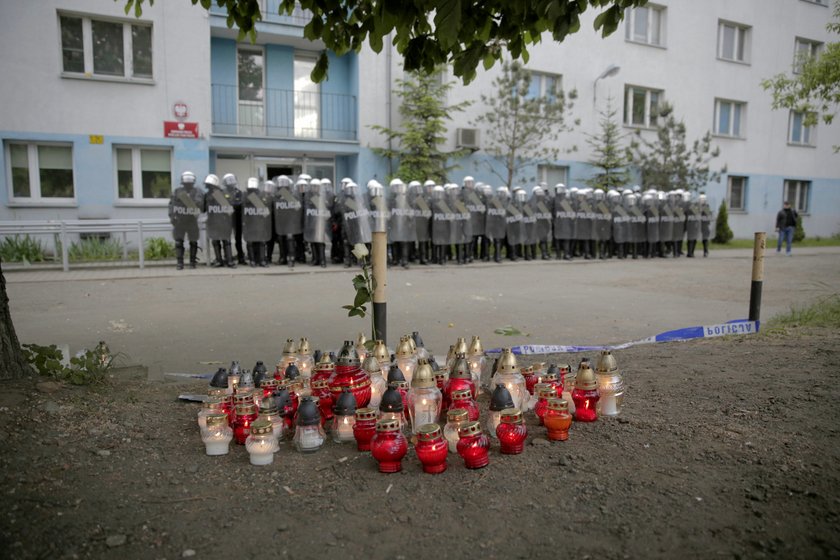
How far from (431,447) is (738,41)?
102 ft

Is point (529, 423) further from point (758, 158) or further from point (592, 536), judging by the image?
point (758, 158)

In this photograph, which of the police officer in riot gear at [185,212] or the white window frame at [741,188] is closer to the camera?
the police officer in riot gear at [185,212]

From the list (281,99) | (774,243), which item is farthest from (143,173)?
(774,243)

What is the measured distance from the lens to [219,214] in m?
13.8

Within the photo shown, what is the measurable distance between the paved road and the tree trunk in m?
1.45

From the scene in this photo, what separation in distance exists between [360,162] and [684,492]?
18.4 metres

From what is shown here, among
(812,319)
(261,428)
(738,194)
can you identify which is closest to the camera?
(261,428)

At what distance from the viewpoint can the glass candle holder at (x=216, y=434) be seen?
3129mm

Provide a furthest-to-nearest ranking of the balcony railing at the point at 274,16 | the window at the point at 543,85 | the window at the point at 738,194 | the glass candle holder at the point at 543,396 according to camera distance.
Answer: the window at the point at 738,194, the window at the point at 543,85, the balcony railing at the point at 274,16, the glass candle holder at the point at 543,396

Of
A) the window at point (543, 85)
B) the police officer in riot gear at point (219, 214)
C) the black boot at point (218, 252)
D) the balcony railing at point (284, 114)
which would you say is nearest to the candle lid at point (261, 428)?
the police officer in riot gear at point (219, 214)

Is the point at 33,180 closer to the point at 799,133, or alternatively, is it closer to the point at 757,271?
the point at 757,271

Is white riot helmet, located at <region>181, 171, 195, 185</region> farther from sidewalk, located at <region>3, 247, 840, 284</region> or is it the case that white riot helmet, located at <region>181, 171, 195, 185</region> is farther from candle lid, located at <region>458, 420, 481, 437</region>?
candle lid, located at <region>458, 420, 481, 437</region>

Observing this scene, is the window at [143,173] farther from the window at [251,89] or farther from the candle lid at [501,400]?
the candle lid at [501,400]

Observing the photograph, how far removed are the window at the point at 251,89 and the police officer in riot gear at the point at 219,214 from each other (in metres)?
6.61
